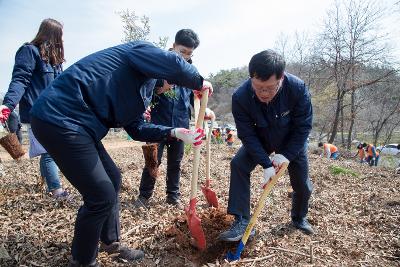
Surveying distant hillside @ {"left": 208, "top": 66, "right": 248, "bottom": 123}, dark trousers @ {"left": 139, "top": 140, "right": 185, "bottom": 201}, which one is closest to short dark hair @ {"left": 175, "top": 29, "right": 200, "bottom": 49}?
dark trousers @ {"left": 139, "top": 140, "right": 185, "bottom": 201}

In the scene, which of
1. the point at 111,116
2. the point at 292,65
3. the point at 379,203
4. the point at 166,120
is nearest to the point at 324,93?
the point at 292,65

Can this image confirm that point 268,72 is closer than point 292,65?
Yes

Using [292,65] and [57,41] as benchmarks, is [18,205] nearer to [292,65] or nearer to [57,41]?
[57,41]

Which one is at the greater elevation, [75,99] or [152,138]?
[75,99]

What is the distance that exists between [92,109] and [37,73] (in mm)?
1819

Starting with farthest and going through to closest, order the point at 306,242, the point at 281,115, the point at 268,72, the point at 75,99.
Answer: the point at 306,242
the point at 281,115
the point at 268,72
the point at 75,99

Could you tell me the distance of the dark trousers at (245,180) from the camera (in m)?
3.07

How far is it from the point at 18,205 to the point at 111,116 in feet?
6.82

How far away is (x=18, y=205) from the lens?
3.62 meters

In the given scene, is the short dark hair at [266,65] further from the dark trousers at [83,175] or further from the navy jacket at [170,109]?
the navy jacket at [170,109]

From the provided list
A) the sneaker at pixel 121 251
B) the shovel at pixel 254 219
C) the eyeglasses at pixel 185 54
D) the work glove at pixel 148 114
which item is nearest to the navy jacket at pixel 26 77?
the work glove at pixel 148 114

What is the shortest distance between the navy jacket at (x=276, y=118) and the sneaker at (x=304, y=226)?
31.9 inches

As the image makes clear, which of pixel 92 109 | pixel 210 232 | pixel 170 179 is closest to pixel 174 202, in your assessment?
pixel 170 179

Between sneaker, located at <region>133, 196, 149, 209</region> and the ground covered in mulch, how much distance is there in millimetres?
74
